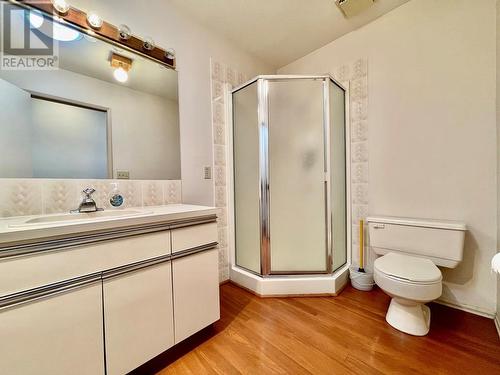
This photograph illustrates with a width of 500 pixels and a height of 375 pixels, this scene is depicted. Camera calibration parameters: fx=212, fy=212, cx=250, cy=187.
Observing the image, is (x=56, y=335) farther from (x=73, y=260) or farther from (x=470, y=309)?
(x=470, y=309)

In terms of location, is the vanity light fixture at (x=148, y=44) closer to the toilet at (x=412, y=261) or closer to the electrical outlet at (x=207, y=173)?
the electrical outlet at (x=207, y=173)

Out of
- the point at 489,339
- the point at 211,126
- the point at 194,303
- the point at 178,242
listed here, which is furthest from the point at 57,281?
the point at 489,339

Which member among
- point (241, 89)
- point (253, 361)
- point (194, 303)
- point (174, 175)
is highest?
point (241, 89)

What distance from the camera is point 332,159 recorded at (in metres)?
1.90

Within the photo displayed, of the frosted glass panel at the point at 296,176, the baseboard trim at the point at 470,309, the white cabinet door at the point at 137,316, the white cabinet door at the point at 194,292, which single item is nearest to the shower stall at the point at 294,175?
the frosted glass panel at the point at 296,176

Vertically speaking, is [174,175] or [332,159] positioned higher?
[332,159]

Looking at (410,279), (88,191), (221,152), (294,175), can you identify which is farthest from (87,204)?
(410,279)

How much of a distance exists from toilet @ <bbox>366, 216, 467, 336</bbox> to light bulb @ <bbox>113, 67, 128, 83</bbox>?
2150 mm

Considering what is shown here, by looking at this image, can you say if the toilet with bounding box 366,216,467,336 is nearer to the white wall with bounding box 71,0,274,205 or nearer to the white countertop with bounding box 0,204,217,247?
the white countertop with bounding box 0,204,217,247

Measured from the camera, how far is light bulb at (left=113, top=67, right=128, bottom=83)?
144 centimetres

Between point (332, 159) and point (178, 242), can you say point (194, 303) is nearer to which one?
point (178, 242)

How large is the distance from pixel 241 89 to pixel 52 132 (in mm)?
1459

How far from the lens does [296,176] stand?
1.89 m

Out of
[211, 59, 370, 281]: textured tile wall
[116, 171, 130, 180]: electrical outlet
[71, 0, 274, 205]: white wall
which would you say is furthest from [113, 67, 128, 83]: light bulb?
[211, 59, 370, 281]: textured tile wall
